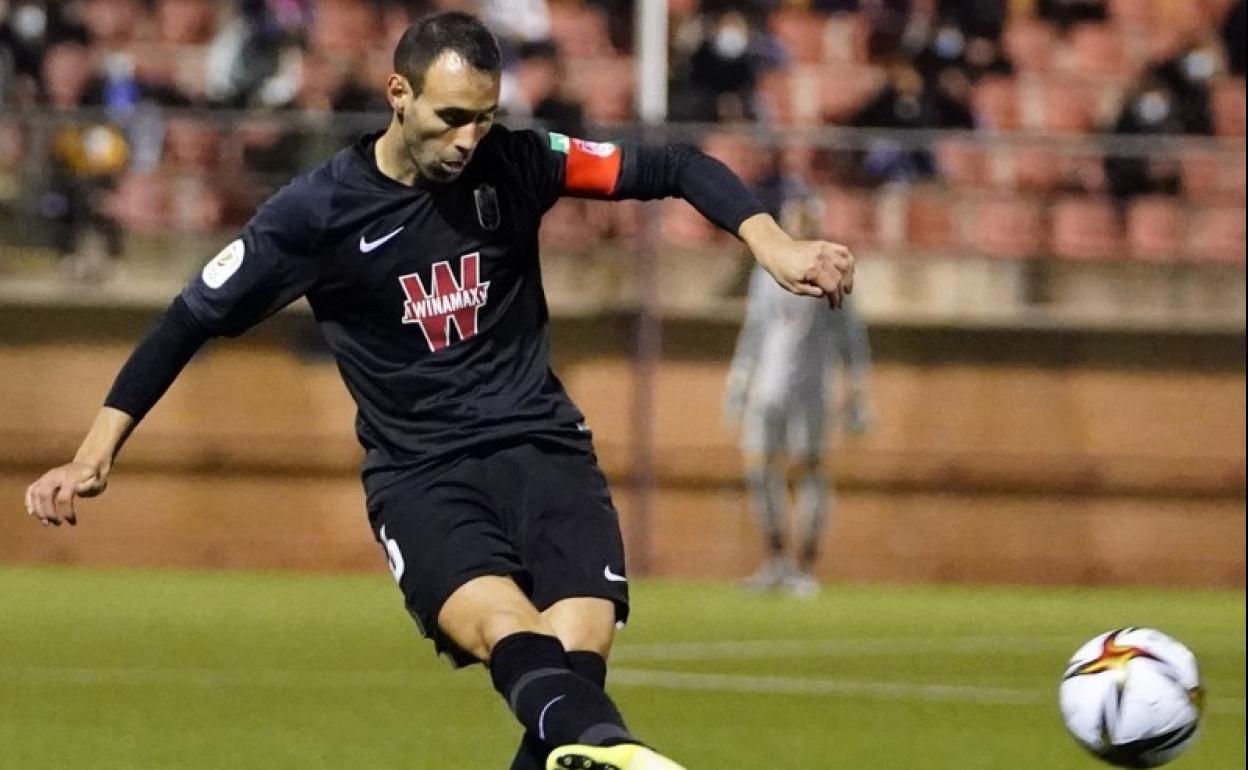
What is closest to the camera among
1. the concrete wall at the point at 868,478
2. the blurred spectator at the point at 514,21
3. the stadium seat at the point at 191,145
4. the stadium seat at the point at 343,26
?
the stadium seat at the point at 191,145

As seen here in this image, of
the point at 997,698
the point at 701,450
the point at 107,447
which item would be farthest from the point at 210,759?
the point at 701,450

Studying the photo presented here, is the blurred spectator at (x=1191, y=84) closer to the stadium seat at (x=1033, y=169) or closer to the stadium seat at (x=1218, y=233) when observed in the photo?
the stadium seat at (x=1218, y=233)


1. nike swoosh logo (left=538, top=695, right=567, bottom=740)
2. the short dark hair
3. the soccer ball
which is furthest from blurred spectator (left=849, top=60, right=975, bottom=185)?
nike swoosh logo (left=538, top=695, right=567, bottom=740)

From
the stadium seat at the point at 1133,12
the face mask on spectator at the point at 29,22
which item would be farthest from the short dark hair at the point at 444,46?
the stadium seat at the point at 1133,12

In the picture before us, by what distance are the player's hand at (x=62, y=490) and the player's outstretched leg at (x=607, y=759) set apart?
121 cm

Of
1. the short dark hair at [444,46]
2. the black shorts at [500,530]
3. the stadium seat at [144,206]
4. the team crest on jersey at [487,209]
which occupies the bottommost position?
the stadium seat at [144,206]

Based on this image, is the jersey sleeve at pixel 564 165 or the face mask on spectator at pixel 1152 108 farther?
the face mask on spectator at pixel 1152 108

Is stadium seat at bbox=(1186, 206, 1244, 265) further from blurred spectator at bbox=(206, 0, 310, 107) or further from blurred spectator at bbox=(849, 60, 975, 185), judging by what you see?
blurred spectator at bbox=(206, 0, 310, 107)

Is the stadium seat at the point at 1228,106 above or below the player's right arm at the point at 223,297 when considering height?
below

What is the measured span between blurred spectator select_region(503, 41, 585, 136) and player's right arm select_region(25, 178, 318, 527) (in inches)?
442

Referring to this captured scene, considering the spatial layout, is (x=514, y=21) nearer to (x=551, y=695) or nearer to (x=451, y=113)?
(x=451, y=113)

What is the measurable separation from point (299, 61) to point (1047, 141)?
516 cm

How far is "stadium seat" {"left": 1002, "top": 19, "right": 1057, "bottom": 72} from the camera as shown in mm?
19703

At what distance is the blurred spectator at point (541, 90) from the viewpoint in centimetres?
1780
